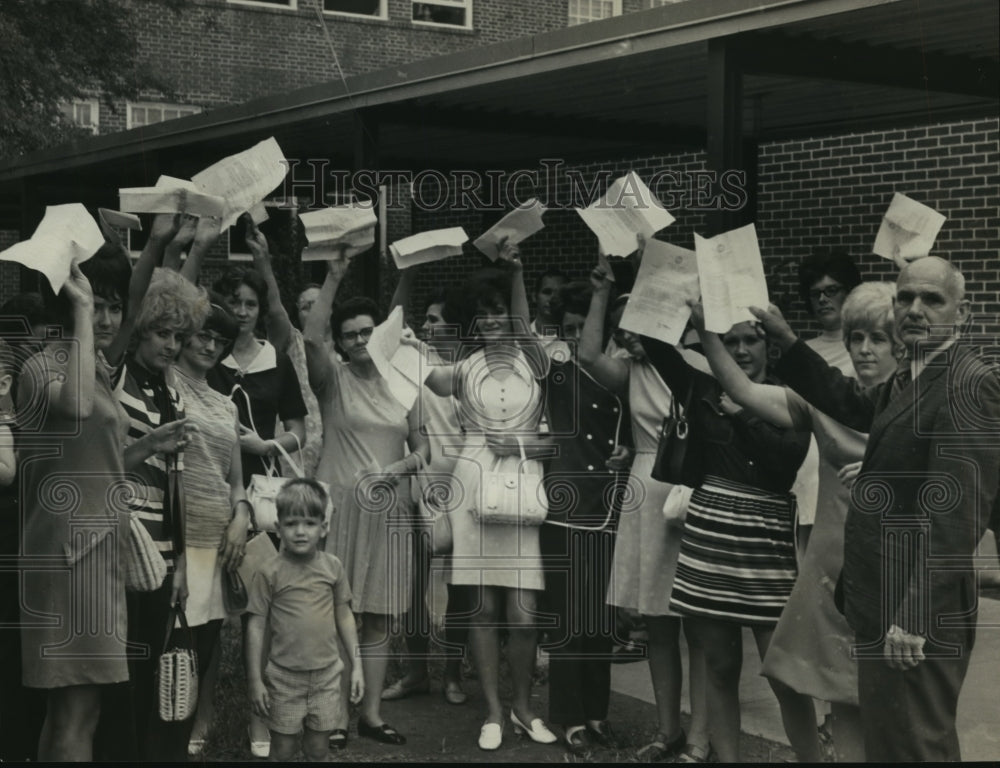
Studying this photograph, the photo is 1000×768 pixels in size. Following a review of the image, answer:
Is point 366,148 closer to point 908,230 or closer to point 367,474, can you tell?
point 367,474

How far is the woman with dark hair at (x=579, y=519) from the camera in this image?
5.68 meters

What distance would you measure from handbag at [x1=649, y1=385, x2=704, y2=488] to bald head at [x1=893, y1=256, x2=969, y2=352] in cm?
125

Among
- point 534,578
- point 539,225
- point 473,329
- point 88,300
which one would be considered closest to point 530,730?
point 534,578

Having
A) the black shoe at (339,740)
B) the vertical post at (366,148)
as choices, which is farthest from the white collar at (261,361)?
the vertical post at (366,148)

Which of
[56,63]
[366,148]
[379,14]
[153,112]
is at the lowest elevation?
[366,148]

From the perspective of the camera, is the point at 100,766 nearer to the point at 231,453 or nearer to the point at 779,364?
the point at 231,453

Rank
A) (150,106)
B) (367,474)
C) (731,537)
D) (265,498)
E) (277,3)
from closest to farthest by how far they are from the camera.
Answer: (731,537)
(265,498)
(367,474)
(277,3)
(150,106)

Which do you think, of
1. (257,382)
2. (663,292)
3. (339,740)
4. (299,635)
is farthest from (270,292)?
(339,740)

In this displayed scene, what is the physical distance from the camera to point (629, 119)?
385 inches

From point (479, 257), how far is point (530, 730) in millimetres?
8892

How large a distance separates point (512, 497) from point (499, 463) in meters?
0.15

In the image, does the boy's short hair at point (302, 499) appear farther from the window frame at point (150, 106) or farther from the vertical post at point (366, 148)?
the window frame at point (150, 106)

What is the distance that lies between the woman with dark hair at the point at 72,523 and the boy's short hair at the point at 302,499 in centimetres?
72

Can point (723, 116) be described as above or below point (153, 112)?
below
